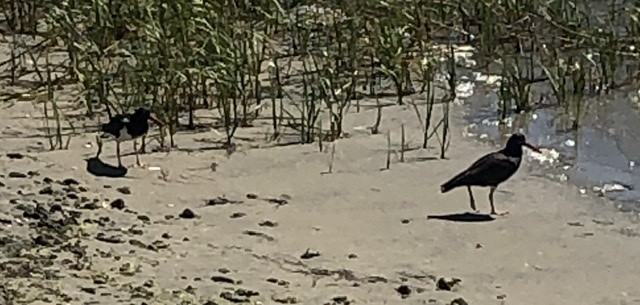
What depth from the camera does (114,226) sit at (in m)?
6.61

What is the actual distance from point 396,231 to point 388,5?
367cm

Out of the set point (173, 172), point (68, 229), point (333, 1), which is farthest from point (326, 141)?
point (333, 1)

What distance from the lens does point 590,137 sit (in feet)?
28.1

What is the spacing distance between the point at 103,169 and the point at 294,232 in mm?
1516

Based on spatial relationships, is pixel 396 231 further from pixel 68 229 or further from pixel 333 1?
pixel 333 1

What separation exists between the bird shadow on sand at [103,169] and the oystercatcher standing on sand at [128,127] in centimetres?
7

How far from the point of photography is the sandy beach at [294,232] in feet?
18.9

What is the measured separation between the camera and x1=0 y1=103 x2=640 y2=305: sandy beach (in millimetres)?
5758

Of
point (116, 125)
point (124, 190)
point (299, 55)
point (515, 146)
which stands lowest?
point (124, 190)

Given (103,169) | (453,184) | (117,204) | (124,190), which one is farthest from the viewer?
(103,169)

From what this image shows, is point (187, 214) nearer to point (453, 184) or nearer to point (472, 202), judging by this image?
point (453, 184)

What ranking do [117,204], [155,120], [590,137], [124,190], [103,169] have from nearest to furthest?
[117,204] < [124,190] < [103,169] < [155,120] < [590,137]

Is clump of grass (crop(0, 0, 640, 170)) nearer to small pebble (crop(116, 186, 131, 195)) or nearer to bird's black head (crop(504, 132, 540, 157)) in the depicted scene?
bird's black head (crop(504, 132, 540, 157))

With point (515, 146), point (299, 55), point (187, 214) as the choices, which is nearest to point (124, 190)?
point (187, 214)
